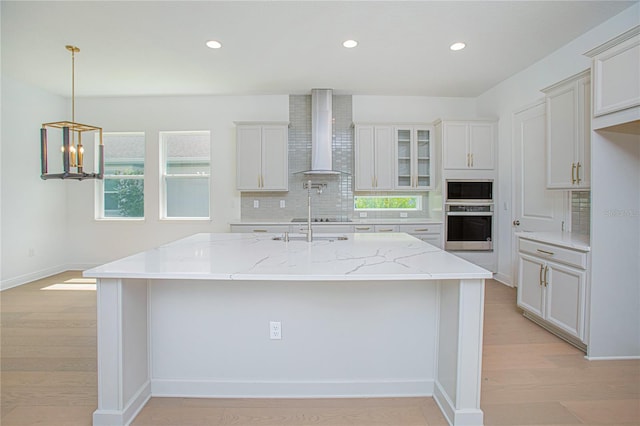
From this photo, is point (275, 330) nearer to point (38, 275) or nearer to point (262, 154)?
point (262, 154)

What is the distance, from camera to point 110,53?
136 inches

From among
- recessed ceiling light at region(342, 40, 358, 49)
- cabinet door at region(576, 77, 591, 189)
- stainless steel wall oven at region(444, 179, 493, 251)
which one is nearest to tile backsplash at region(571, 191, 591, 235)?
cabinet door at region(576, 77, 591, 189)

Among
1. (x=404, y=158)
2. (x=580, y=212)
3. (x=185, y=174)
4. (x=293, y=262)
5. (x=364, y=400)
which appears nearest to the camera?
(x=293, y=262)

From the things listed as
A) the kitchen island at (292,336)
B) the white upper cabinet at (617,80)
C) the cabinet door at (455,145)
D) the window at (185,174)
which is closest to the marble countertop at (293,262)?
the kitchen island at (292,336)

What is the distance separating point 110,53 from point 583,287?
16.2 feet

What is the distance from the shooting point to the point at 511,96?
13.9 feet

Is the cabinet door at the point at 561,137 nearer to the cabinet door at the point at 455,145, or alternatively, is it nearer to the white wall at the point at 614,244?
the white wall at the point at 614,244

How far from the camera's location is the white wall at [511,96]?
10.4 ft

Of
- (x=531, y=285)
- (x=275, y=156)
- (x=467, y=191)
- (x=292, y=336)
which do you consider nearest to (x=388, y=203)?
(x=467, y=191)

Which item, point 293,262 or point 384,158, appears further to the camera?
point 384,158

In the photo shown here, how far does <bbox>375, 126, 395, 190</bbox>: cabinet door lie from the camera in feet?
15.2

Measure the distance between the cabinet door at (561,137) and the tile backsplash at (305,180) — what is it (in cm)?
255

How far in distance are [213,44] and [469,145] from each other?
352 cm

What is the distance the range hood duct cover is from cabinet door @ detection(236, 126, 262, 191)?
0.72 m
